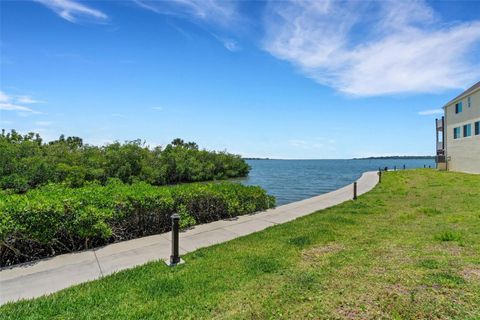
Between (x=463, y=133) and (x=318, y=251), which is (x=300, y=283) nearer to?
(x=318, y=251)

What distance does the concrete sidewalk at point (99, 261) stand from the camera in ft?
13.7

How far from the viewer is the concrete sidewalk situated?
4.17 meters

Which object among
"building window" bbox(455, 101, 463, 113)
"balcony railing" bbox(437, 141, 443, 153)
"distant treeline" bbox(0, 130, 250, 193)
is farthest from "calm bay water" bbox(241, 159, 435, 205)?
"building window" bbox(455, 101, 463, 113)

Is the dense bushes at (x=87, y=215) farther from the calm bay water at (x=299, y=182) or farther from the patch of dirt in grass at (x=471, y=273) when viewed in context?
the calm bay water at (x=299, y=182)

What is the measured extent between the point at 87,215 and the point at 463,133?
33.2 metres

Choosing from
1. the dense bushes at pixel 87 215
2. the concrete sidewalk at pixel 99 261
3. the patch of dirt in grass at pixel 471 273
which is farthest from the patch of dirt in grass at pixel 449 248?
the dense bushes at pixel 87 215

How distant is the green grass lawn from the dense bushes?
1803mm

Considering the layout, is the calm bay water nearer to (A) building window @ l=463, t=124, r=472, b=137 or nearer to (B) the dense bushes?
(B) the dense bushes

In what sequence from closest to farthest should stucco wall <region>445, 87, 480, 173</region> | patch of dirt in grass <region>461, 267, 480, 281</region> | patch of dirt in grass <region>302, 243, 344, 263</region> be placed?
1. patch of dirt in grass <region>461, 267, 480, 281</region>
2. patch of dirt in grass <region>302, 243, 344, 263</region>
3. stucco wall <region>445, 87, 480, 173</region>

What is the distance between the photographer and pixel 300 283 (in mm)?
4082

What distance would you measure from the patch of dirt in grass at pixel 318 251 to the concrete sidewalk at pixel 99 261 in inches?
80.4

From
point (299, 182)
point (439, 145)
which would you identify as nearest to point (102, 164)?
point (299, 182)

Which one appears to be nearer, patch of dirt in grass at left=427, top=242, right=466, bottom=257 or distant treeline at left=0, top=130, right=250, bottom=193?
patch of dirt in grass at left=427, top=242, right=466, bottom=257

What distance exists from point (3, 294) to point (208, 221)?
529 cm
